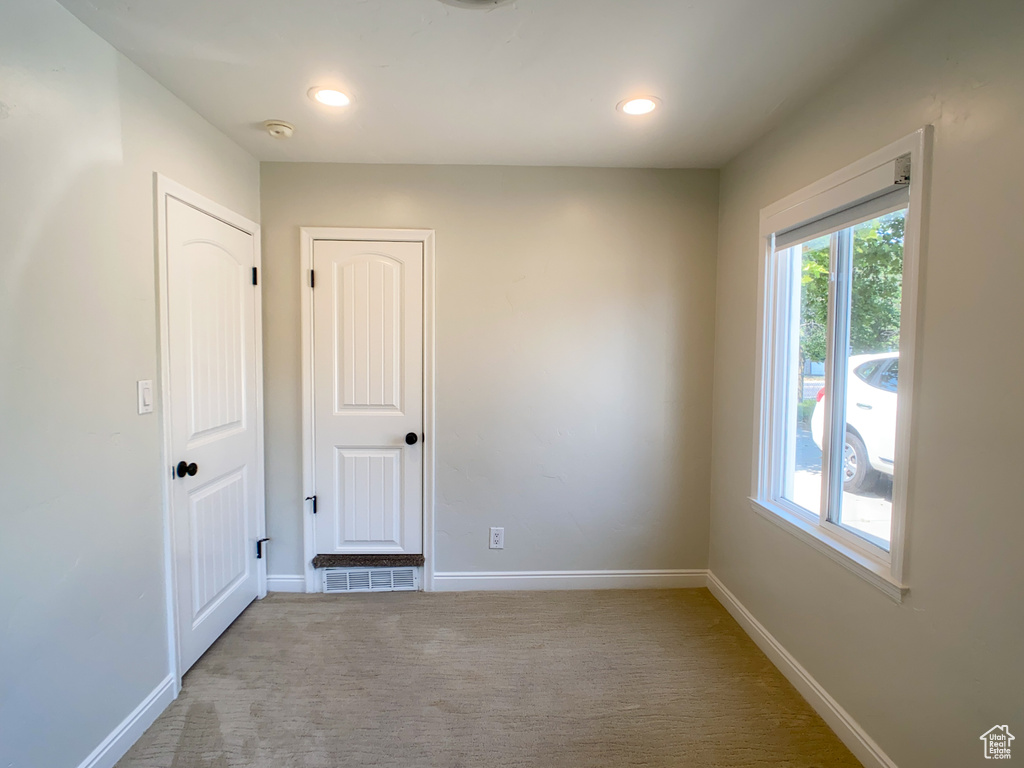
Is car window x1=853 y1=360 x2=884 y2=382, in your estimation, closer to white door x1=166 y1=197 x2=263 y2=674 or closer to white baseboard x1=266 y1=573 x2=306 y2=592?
white door x1=166 y1=197 x2=263 y2=674

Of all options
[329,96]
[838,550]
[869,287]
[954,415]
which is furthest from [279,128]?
[838,550]

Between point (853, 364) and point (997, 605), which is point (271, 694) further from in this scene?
point (853, 364)

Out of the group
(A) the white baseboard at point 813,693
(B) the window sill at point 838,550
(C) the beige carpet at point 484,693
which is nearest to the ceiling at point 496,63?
(B) the window sill at point 838,550

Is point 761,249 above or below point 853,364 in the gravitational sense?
above

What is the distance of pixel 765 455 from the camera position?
216cm

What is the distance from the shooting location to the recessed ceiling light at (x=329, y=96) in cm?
180

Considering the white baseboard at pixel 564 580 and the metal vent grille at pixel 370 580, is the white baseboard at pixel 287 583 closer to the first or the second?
the metal vent grille at pixel 370 580

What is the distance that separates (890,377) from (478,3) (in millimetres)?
1785

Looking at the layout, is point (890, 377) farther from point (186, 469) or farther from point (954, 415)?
point (186, 469)

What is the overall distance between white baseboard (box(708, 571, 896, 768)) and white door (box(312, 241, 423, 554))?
178 cm

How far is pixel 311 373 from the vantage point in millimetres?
2547

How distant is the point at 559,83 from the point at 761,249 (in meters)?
1.21

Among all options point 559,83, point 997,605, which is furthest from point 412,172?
point 997,605

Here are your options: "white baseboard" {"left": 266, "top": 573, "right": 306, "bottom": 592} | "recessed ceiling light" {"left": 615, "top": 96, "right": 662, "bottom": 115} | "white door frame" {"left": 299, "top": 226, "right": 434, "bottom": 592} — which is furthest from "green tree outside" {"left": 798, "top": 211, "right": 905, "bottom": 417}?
"white baseboard" {"left": 266, "top": 573, "right": 306, "bottom": 592}
